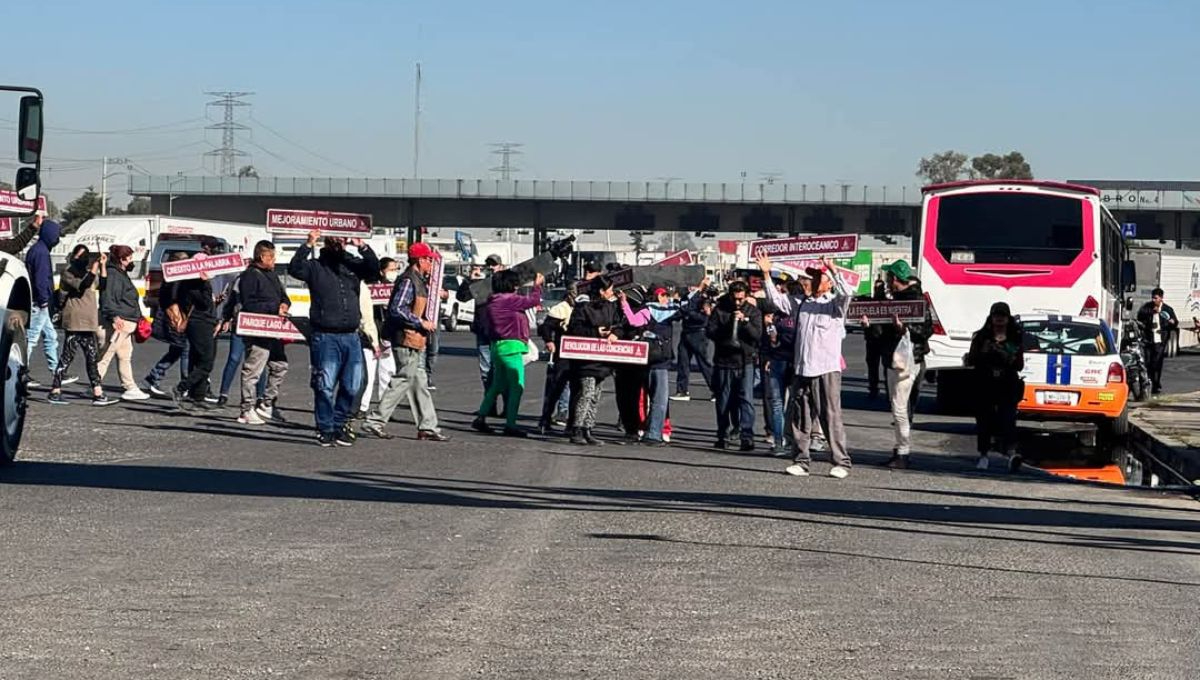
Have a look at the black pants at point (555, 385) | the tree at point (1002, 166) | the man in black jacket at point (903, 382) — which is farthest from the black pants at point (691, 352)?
the tree at point (1002, 166)

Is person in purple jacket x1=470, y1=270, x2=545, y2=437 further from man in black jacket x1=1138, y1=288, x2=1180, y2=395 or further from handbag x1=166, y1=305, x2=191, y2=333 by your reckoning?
man in black jacket x1=1138, y1=288, x2=1180, y2=395

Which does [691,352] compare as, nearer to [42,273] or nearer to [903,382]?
[903,382]

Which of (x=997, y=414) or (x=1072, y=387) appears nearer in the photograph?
(x=997, y=414)

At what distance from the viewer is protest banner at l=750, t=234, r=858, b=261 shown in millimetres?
17719

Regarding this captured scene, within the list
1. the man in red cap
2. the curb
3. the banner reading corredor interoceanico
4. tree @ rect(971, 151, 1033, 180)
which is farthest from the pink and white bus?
tree @ rect(971, 151, 1033, 180)

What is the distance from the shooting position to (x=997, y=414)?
17344 millimetres

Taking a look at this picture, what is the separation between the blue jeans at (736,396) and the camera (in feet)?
59.1

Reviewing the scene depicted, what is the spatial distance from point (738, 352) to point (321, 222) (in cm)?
457

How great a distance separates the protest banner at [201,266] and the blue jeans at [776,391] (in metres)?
6.11

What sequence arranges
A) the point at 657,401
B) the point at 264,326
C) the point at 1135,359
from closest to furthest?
the point at 264,326 → the point at 657,401 → the point at 1135,359

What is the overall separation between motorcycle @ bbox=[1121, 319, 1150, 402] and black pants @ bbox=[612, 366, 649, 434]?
457 inches

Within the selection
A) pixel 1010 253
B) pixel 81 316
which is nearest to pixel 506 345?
pixel 81 316

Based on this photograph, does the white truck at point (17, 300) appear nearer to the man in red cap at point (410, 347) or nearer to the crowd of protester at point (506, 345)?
the crowd of protester at point (506, 345)

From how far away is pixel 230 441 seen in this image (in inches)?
659
